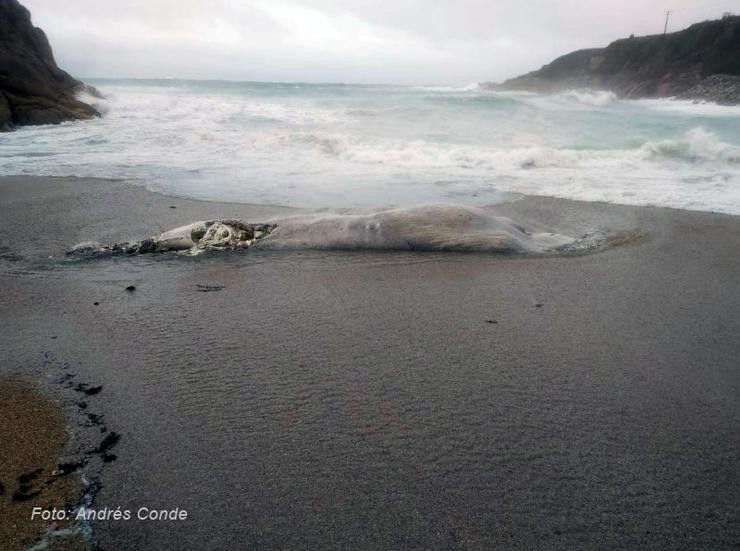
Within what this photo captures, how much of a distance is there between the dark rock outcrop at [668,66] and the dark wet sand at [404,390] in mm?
38884

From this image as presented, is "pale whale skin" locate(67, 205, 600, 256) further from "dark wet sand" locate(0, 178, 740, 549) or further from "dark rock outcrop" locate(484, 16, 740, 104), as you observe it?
"dark rock outcrop" locate(484, 16, 740, 104)

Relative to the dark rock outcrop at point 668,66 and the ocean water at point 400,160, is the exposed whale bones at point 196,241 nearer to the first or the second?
the ocean water at point 400,160

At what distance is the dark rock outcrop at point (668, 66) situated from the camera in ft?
128

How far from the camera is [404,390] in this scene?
276 cm

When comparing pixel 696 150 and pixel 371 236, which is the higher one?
pixel 696 150

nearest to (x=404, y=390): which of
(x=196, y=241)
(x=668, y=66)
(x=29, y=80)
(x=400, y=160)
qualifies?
(x=196, y=241)

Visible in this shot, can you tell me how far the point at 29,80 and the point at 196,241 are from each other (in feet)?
60.8

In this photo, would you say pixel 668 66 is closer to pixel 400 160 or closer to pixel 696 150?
pixel 696 150

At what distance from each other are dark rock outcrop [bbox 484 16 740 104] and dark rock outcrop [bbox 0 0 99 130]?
39.0 m

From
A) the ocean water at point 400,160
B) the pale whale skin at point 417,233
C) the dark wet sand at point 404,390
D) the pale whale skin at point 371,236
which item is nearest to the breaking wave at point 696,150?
the ocean water at point 400,160

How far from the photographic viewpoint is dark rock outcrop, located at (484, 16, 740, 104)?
38.9 meters

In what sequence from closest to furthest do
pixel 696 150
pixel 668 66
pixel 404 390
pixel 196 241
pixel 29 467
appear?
1. pixel 29 467
2. pixel 404 390
3. pixel 196 241
4. pixel 696 150
5. pixel 668 66

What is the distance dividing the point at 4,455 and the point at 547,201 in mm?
7128

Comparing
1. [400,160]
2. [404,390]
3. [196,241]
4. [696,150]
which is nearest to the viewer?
[404,390]
